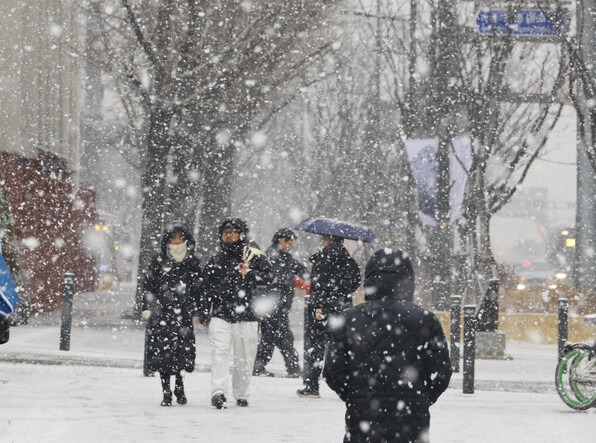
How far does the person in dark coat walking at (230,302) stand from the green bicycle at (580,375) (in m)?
3.21

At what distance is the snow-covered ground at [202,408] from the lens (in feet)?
27.1

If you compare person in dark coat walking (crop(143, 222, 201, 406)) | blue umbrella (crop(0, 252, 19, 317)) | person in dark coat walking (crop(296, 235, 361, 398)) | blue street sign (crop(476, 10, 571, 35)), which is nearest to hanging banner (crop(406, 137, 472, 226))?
blue street sign (crop(476, 10, 571, 35))

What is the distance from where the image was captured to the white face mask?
9.56 meters

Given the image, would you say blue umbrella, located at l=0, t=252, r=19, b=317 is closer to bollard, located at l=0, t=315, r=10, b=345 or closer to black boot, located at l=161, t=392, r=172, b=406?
bollard, located at l=0, t=315, r=10, b=345

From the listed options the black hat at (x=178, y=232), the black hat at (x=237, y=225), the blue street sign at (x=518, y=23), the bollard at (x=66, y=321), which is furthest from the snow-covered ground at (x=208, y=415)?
the blue street sign at (x=518, y=23)

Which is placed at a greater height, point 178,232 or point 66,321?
point 178,232

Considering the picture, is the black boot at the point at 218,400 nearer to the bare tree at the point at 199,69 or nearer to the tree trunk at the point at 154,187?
the bare tree at the point at 199,69

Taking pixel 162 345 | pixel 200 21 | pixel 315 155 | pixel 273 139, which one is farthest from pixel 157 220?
pixel 273 139

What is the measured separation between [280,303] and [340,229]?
2142 mm

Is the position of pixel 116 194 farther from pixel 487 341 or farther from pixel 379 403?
pixel 379 403

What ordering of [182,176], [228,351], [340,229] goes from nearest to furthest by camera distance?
[228,351], [340,229], [182,176]

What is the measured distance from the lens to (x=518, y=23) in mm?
18859

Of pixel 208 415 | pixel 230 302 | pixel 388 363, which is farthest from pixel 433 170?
pixel 388 363

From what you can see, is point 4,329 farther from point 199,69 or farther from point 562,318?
point 199,69
